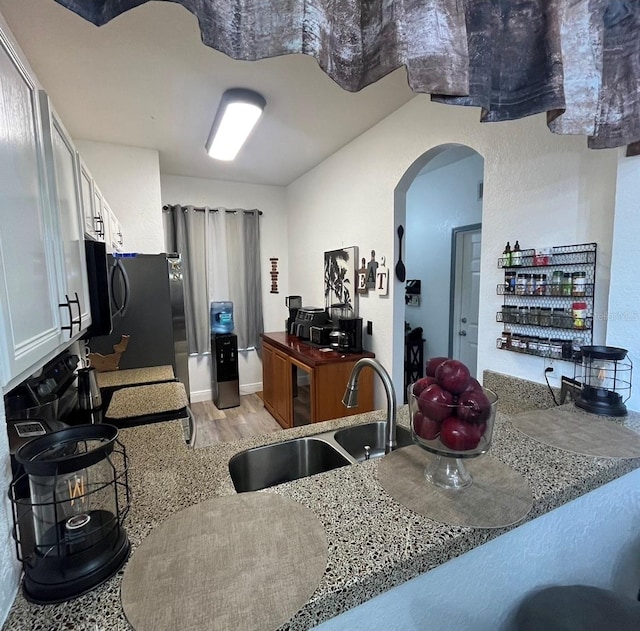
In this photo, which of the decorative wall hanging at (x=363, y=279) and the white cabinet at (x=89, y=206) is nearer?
the white cabinet at (x=89, y=206)

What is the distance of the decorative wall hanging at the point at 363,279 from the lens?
2.92m

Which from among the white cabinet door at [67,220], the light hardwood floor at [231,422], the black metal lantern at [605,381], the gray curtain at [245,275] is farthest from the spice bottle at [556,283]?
the gray curtain at [245,275]

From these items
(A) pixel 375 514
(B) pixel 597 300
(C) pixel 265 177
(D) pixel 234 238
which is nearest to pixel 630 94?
(B) pixel 597 300

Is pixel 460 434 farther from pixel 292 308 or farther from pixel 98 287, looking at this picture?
pixel 292 308

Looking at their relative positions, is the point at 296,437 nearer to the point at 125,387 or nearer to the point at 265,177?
the point at 125,387

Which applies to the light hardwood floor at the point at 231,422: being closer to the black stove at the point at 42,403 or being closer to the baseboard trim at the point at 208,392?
the baseboard trim at the point at 208,392

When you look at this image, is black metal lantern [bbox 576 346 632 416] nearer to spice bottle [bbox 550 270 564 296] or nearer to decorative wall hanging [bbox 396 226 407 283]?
spice bottle [bbox 550 270 564 296]

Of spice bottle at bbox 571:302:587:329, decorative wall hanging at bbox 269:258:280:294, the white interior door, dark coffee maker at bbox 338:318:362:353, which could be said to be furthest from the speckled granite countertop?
decorative wall hanging at bbox 269:258:280:294

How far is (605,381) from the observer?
4.49 feet

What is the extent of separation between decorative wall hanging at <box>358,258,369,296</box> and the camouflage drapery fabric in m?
1.92

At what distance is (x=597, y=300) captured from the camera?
4.71ft

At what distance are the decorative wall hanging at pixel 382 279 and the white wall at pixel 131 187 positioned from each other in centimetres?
209

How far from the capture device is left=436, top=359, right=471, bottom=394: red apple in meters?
0.80

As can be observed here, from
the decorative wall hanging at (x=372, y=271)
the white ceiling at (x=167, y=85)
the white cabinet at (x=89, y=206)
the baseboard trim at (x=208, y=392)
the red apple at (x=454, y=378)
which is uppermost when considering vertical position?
the white ceiling at (x=167, y=85)
